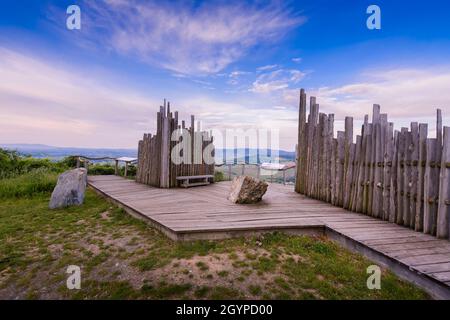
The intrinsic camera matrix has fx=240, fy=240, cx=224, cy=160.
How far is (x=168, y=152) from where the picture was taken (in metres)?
9.07

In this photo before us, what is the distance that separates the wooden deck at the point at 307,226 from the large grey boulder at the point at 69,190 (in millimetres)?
1187

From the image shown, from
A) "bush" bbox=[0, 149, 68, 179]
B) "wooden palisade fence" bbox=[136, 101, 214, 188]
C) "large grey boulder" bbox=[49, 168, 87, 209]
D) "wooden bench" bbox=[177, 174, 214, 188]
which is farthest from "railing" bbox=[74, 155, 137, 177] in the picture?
"large grey boulder" bbox=[49, 168, 87, 209]

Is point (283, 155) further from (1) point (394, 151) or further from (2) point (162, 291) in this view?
(2) point (162, 291)

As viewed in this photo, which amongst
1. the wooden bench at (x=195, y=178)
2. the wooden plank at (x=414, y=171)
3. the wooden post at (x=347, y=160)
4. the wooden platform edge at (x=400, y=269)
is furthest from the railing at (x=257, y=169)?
the wooden platform edge at (x=400, y=269)

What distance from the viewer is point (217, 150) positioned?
11234 mm

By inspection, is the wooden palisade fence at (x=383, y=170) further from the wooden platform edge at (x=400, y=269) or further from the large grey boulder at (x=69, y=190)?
the large grey boulder at (x=69, y=190)

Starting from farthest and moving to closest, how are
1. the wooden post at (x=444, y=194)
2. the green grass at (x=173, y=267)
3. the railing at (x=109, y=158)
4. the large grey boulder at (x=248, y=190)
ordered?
the railing at (x=109, y=158)
the large grey boulder at (x=248, y=190)
the wooden post at (x=444, y=194)
the green grass at (x=173, y=267)

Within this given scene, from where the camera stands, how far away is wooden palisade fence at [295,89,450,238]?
3.94 m

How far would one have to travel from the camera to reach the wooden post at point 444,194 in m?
3.77

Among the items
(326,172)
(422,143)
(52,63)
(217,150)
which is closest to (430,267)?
(422,143)

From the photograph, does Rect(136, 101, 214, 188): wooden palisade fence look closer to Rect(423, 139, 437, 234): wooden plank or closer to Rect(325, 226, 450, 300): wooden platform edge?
Rect(325, 226, 450, 300): wooden platform edge

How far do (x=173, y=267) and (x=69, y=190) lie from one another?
550cm

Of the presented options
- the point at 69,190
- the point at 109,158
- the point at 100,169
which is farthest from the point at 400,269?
the point at 100,169

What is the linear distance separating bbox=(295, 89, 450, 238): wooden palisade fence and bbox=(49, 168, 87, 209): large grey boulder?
707cm
